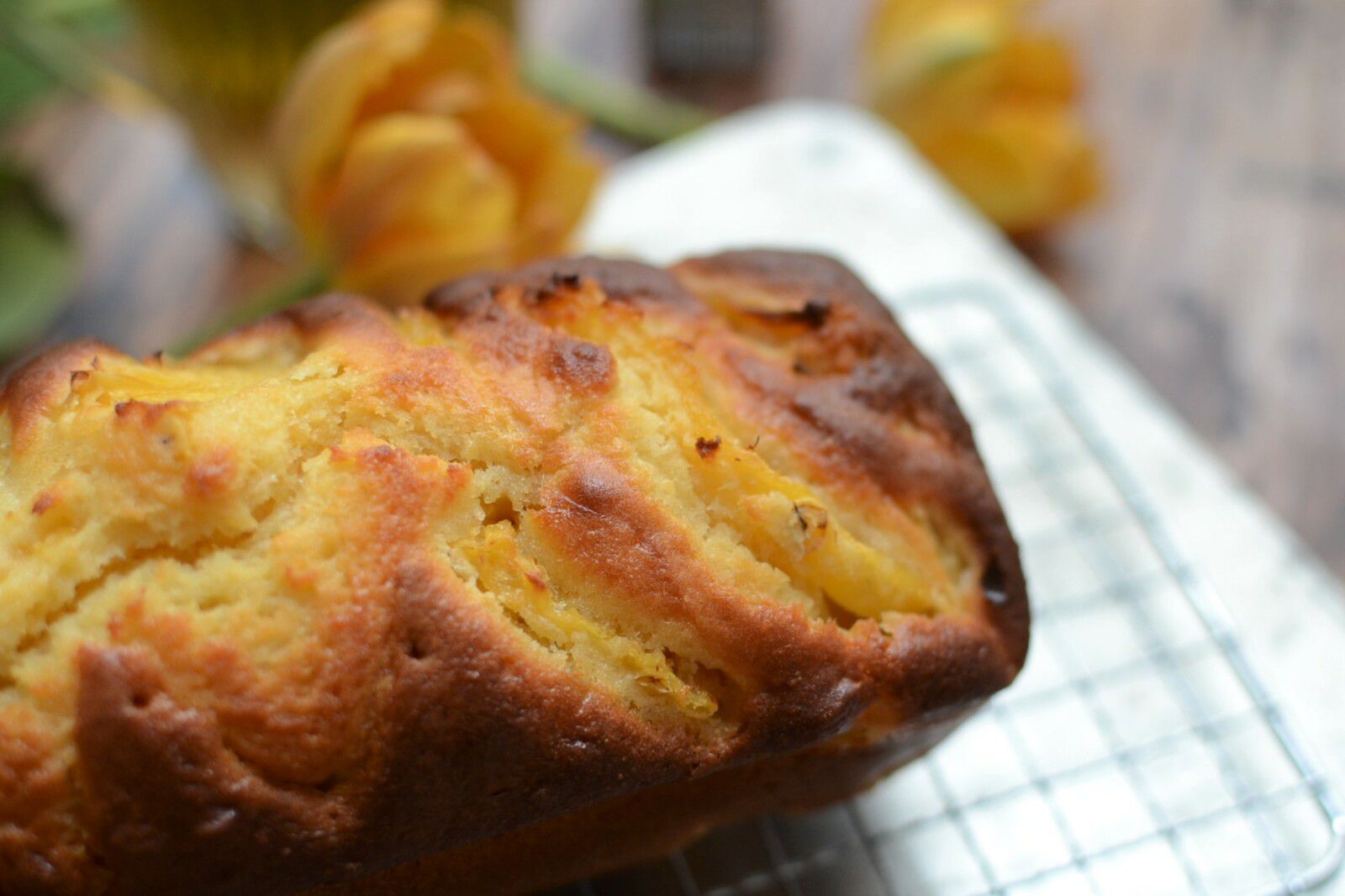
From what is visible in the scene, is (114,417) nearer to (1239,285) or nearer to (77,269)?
(77,269)

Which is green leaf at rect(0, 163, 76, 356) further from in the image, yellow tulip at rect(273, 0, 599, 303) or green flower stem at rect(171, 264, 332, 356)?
yellow tulip at rect(273, 0, 599, 303)

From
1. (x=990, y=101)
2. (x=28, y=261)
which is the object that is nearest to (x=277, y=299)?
(x=28, y=261)

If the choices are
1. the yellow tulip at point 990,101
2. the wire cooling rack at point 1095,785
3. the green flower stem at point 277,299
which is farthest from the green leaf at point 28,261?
the yellow tulip at point 990,101

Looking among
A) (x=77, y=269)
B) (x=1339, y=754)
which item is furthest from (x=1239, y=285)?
(x=77, y=269)

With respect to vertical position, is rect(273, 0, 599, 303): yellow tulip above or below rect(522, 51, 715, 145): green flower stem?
above

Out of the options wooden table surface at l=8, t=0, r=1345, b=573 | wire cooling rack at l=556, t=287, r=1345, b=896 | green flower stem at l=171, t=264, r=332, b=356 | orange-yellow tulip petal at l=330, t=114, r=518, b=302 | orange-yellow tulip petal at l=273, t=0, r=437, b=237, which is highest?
orange-yellow tulip petal at l=273, t=0, r=437, b=237

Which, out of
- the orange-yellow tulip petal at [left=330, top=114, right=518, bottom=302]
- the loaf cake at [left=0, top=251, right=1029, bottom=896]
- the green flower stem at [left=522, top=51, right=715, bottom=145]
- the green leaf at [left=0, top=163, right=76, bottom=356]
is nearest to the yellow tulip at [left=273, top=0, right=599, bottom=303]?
the orange-yellow tulip petal at [left=330, top=114, right=518, bottom=302]

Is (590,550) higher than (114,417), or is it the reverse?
(114,417)

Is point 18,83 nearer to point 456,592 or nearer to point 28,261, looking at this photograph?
point 28,261
